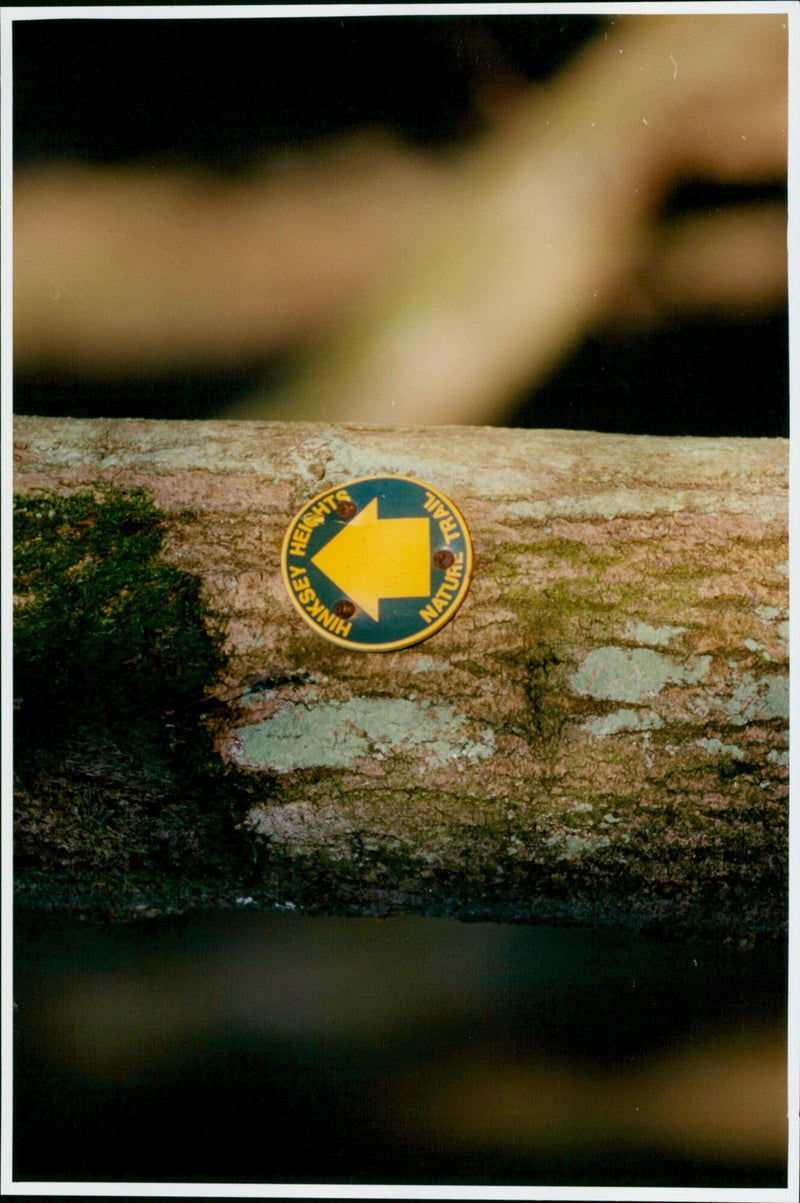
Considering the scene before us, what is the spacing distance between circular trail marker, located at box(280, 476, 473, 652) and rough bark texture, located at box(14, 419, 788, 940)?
2cm

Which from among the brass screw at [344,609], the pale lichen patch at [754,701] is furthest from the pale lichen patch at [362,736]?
the pale lichen patch at [754,701]

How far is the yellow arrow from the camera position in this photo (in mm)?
1193

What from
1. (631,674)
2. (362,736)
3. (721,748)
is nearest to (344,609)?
(362,736)

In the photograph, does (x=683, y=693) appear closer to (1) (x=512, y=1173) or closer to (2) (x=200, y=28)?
(1) (x=512, y=1173)

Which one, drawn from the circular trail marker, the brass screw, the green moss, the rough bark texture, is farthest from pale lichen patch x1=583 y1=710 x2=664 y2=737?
the green moss

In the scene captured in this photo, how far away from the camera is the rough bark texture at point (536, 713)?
1.13m

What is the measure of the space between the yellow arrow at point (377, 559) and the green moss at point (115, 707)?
21 cm

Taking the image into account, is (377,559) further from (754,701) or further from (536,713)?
(754,701)

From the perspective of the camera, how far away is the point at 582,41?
150cm

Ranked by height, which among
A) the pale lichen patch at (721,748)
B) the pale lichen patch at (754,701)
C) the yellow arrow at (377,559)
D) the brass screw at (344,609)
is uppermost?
the yellow arrow at (377,559)

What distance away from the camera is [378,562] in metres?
1.21

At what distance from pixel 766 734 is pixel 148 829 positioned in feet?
3.11

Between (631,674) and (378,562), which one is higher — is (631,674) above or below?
below

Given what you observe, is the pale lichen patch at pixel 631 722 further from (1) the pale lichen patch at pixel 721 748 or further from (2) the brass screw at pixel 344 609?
(2) the brass screw at pixel 344 609
